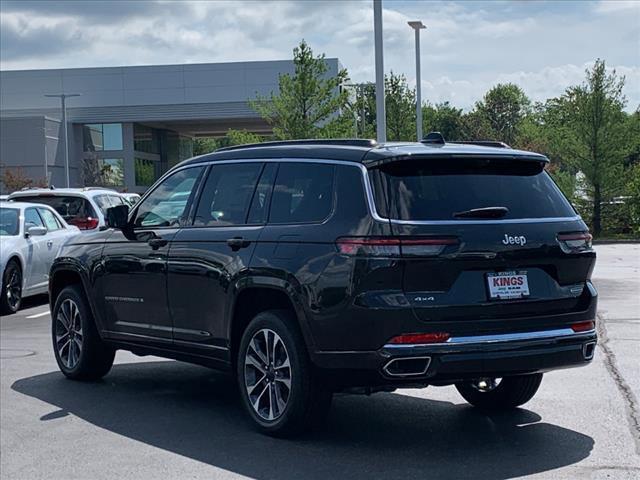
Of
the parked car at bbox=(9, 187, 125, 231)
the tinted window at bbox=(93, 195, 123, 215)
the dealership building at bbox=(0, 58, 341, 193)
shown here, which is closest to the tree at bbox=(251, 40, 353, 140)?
the tinted window at bbox=(93, 195, 123, 215)

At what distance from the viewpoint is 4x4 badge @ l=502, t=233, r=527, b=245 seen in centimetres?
601

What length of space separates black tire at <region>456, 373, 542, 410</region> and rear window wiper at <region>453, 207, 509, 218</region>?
1.48 m

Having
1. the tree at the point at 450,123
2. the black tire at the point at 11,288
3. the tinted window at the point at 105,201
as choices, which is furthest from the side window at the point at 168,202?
the tree at the point at 450,123

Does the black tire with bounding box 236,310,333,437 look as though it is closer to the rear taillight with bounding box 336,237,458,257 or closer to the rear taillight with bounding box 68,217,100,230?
the rear taillight with bounding box 336,237,458,257

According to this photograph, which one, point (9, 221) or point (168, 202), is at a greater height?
point (168, 202)

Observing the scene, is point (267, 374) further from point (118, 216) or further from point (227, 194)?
point (118, 216)

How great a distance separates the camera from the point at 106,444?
6656 millimetres

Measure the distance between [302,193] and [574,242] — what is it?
184 cm

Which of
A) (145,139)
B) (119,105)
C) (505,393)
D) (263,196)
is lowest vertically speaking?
(505,393)

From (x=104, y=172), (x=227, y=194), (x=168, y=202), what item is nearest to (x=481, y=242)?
(x=227, y=194)

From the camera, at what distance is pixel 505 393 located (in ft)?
23.8

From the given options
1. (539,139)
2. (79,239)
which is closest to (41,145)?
(539,139)

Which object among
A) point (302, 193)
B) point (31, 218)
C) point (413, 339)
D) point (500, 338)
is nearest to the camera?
point (413, 339)

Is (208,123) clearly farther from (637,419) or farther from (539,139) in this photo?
(637,419)
